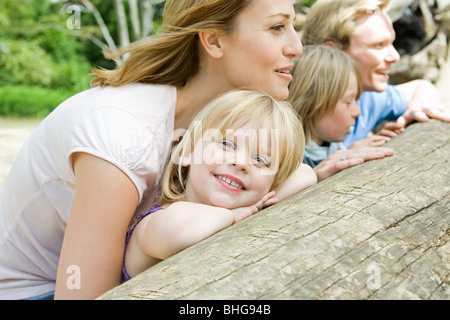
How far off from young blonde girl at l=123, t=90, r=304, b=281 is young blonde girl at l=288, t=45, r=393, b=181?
93 cm

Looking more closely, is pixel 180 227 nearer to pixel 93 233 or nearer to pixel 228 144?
pixel 93 233

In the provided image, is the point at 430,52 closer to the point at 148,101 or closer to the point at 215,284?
the point at 148,101

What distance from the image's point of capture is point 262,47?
7.52ft

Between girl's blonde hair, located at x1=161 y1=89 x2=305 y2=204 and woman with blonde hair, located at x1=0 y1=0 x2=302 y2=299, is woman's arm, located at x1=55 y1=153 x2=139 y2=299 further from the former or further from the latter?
girl's blonde hair, located at x1=161 y1=89 x2=305 y2=204

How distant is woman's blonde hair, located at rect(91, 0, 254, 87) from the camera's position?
89.8 inches

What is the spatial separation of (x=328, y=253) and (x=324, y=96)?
6.22 feet

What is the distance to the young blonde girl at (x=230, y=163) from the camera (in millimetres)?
1899

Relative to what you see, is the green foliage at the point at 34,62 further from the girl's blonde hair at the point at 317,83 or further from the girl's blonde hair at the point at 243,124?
the girl's blonde hair at the point at 243,124

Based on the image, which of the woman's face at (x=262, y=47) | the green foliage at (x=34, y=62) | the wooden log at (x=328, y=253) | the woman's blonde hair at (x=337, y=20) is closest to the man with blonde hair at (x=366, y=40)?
the woman's blonde hair at (x=337, y=20)

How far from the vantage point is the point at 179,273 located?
129 centimetres

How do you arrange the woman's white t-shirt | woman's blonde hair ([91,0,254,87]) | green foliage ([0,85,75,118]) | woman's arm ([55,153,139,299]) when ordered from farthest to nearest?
green foliage ([0,85,75,118])
woman's blonde hair ([91,0,254,87])
the woman's white t-shirt
woman's arm ([55,153,139,299])

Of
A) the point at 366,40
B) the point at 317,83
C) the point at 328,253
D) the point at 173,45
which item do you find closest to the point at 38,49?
the point at 366,40

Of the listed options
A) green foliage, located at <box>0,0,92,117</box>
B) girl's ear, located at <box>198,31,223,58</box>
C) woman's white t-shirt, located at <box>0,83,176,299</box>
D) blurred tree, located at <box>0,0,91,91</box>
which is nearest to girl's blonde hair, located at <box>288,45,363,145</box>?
girl's ear, located at <box>198,31,223,58</box>

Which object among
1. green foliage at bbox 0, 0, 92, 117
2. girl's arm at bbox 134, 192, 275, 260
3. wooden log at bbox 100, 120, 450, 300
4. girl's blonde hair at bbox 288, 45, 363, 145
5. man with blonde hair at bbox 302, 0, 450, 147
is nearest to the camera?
wooden log at bbox 100, 120, 450, 300
